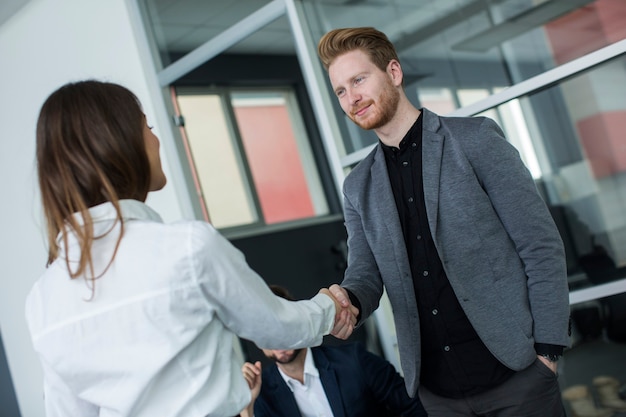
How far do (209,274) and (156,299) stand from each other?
0.31 ft

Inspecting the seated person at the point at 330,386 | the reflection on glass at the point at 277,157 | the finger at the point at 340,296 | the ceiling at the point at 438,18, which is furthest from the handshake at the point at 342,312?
the reflection on glass at the point at 277,157

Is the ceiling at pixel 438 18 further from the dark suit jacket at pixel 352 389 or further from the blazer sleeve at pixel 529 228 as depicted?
the dark suit jacket at pixel 352 389

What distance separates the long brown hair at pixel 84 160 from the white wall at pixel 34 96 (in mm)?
2871

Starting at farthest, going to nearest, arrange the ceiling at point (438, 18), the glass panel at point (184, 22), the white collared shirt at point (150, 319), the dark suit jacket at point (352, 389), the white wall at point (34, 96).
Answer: the white wall at point (34, 96), the glass panel at point (184, 22), the dark suit jacket at point (352, 389), the ceiling at point (438, 18), the white collared shirt at point (150, 319)

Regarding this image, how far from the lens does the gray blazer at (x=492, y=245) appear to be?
71.1 inches

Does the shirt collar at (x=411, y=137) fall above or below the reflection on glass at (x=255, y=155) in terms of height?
below

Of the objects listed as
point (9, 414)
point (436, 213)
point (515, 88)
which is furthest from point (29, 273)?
point (436, 213)

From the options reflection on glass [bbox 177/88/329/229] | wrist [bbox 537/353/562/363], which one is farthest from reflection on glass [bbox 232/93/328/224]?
wrist [bbox 537/353/562/363]

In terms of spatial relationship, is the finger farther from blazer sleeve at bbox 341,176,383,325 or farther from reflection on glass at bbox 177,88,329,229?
reflection on glass at bbox 177,88,329,229

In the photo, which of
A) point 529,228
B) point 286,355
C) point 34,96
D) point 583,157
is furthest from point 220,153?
point 529,228

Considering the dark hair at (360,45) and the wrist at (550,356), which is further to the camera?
the dark hair at (360,45)

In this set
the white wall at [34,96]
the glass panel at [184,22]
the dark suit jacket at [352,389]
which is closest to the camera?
the dark suit jacket at [352,389]

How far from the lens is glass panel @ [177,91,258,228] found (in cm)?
632

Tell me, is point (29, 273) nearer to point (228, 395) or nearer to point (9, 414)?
point (9, 414)
